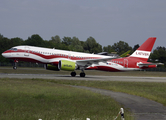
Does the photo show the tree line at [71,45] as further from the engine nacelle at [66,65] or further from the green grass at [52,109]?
the green grass at [52,109]

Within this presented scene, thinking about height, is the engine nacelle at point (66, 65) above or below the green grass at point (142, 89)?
above

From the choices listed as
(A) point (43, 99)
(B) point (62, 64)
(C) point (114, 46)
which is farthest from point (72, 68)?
(C) point (114, 46)

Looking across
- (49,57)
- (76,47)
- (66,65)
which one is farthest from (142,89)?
(76,47)

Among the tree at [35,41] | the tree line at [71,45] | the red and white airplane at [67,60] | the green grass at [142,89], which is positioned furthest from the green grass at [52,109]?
the tree at [35,41]

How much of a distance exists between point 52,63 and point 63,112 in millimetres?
25366

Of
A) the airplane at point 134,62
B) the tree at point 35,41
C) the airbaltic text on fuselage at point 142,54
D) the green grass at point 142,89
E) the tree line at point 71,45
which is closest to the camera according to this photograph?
the green grass at point 142,89

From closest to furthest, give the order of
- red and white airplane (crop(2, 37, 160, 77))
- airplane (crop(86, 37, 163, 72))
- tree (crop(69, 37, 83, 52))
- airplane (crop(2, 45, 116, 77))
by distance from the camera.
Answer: airplane (crop(2, 45, 116, 77)) → red and white airplane (crop(2, 37, 160, 77)) → airplane (crop(86, 37, 163, 72)) → tree (crop(69, 37, 83, 52))

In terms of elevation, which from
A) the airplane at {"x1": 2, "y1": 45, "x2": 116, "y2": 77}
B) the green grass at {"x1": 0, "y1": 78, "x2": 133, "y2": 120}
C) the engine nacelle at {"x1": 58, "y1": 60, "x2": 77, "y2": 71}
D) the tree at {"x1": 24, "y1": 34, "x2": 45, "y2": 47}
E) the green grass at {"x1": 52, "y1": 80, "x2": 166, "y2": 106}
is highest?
the tree at {"x1": 24, "y1": 34, "x2": 45, "y2": 47}

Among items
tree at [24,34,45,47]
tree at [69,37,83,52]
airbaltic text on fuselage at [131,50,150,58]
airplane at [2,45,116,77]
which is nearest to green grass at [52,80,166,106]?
airplane at [2,45,116,77]

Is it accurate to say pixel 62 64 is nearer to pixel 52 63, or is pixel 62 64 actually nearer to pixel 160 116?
pixel 52 63

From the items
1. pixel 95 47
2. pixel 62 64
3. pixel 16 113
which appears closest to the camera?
pixel 16 113

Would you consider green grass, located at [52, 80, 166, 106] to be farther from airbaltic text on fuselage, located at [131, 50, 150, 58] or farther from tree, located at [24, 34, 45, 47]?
tree, located at [24, 34, 45, 47]

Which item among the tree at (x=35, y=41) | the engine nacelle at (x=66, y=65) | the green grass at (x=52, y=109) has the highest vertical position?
the tree at (x=35, y=41)

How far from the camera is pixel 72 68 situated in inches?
1342
